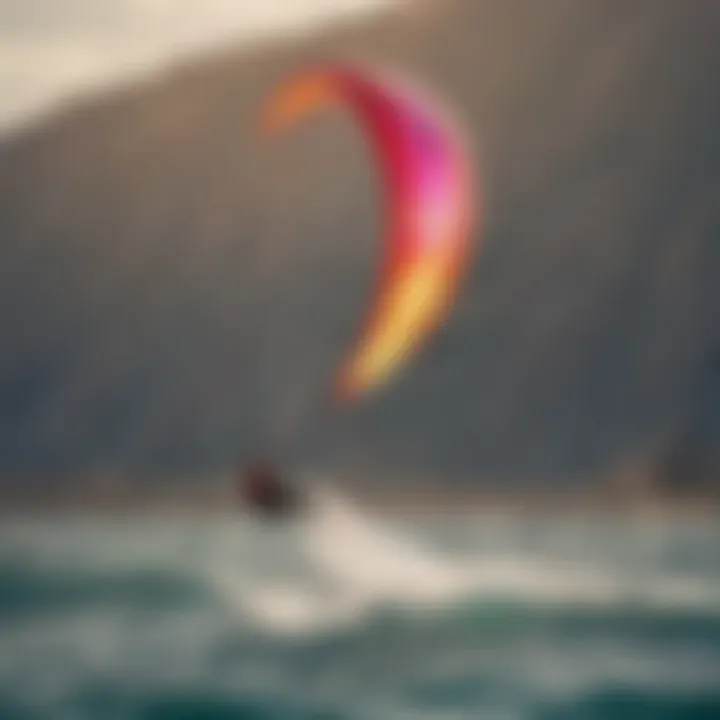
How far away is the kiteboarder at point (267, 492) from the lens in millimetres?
2865

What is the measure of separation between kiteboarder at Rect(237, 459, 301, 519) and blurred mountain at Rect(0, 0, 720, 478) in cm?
7

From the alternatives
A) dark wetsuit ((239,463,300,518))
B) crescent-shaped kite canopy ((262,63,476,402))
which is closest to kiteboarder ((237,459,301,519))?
dark wetsuit ((239,463,300,518))

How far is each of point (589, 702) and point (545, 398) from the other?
91 cm

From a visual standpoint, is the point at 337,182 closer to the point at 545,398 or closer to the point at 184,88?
the point at 184,88

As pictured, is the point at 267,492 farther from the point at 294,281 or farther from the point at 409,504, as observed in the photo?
the point at 294,281

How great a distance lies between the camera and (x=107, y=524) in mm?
3088

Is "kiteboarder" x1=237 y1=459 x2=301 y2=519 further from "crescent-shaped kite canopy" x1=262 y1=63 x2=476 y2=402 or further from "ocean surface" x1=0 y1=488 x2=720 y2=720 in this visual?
"crescent-shaped kite canopy" x1=262 y1=63 x2=476 y2=402

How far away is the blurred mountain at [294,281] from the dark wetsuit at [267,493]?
7 centimetres

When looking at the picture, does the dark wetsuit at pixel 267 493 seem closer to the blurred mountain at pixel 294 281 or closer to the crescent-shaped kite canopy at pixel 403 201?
the blurred mountain at pixel 294 281

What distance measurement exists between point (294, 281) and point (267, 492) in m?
0.51

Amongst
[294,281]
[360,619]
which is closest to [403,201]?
[294,281]

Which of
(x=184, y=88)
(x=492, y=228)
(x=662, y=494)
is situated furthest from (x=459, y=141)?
(x=662, y=494)

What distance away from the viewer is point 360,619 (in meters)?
2.86

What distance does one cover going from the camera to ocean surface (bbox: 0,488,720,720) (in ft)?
9.03
